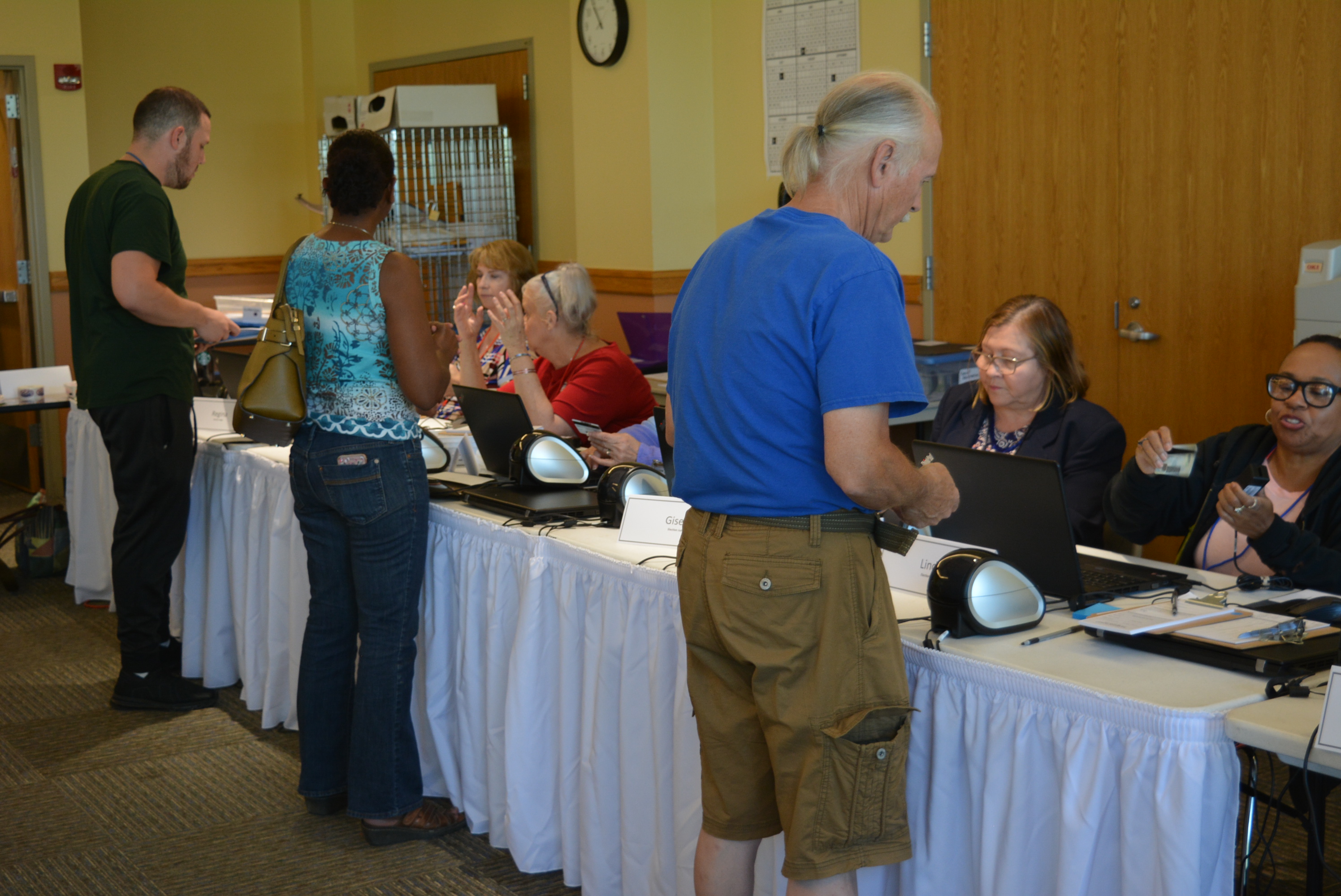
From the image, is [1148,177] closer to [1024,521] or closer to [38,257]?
[1024,521]

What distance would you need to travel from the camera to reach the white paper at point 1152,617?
1648mm

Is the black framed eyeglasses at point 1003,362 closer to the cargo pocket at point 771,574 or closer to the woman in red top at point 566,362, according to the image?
the woman in red top at point 566,362

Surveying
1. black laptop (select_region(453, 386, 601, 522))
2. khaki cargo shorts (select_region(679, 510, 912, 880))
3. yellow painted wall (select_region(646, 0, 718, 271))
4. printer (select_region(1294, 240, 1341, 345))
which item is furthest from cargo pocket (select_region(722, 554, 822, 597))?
yellow painted wall (select_region(646, 0, 718, 271))

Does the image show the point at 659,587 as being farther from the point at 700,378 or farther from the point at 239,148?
the point at 239,148

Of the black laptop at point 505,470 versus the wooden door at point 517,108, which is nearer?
the black laptop at point 505,470

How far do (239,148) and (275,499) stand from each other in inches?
165

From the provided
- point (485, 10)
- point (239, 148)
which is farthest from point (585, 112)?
point (239, 148)

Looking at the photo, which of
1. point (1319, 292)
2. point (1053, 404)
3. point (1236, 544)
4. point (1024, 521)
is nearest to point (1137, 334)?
point (1319, 292)

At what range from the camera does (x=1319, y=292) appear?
2.90 metres

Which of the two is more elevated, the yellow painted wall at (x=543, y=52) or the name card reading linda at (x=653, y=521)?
the yellow painted wall at (x=543, y=52)

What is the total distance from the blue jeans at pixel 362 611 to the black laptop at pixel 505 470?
179 mm

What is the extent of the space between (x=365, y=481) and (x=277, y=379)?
24 cm

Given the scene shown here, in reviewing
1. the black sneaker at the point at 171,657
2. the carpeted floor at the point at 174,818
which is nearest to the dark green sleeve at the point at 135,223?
the black sneaker at the point at 171,657

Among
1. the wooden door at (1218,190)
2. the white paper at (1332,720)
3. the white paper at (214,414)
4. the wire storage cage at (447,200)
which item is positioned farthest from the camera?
the wire storage cage at (447,200)
